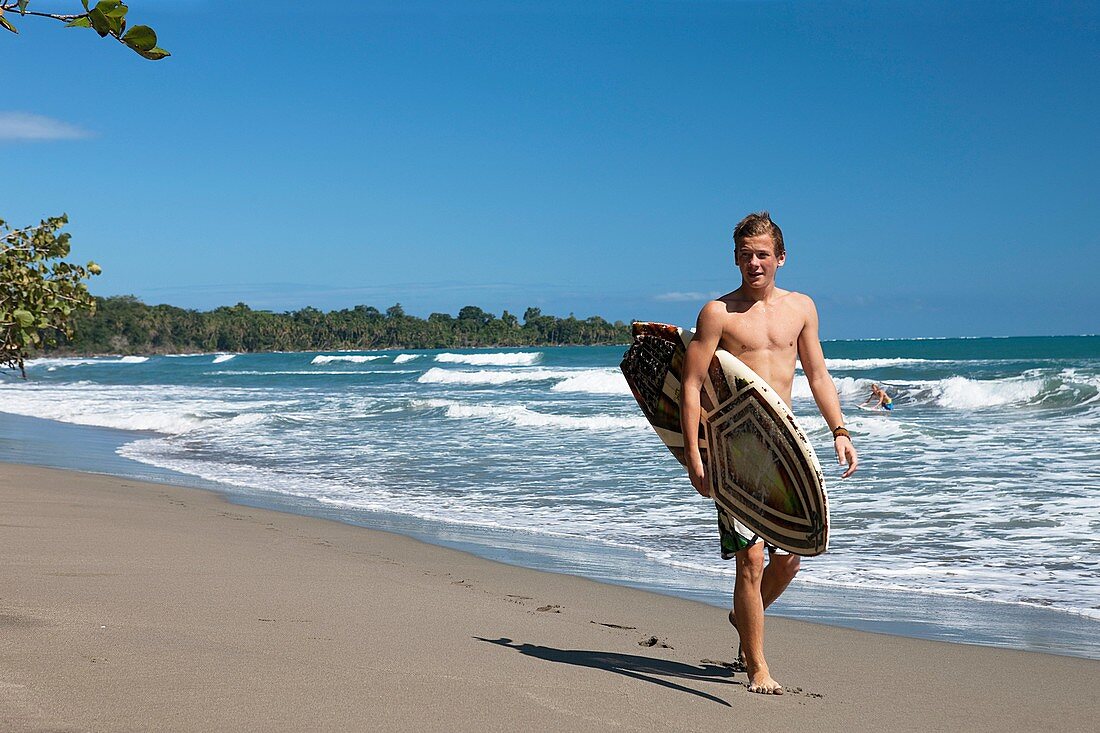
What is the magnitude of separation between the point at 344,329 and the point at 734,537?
5777 inches

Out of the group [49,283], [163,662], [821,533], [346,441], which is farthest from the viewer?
[346,441]

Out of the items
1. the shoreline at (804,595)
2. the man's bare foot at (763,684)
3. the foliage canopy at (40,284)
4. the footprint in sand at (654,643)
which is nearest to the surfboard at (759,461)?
the man's bare foot at (763,684)

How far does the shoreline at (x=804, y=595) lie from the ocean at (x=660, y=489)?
2cm

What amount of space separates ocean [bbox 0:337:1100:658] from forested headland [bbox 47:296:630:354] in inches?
4438

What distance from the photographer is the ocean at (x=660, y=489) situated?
5.80 metres

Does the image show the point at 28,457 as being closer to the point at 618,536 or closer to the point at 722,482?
the point at 618,536

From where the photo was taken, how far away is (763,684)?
3.57m

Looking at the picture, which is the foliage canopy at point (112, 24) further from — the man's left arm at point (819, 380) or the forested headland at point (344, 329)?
the forested headland at point (344, 329)

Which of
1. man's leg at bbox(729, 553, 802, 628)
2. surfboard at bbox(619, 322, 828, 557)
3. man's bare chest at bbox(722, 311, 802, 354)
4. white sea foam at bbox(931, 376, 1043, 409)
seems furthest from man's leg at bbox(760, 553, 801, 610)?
white sea foam at bbox(931, 376, 1043, 409)

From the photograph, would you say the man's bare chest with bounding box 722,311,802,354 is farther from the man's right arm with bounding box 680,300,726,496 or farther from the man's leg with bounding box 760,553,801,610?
the man's leg with bounding box 760,553,801,610

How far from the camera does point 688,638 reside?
4625 mm

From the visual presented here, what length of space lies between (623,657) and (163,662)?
5.98ft

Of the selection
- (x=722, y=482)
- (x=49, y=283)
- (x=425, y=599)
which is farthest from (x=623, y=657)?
(x=49, y=283)

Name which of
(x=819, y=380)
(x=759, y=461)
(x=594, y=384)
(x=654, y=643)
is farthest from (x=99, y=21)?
(x=594, y=384)
